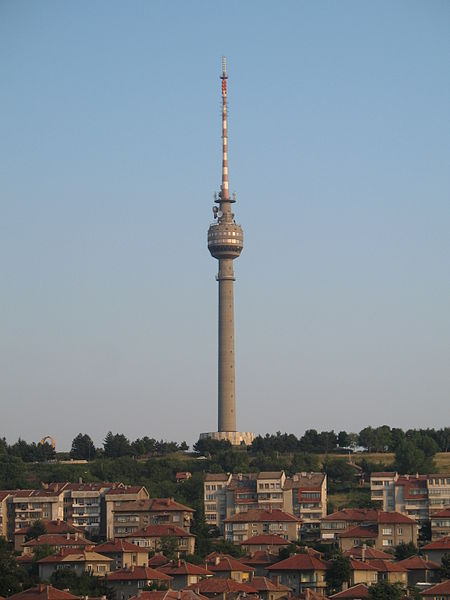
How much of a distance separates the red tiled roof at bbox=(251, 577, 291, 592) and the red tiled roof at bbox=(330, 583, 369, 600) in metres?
3.87

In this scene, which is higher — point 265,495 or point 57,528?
point 265,495

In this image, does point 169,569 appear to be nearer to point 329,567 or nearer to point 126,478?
point 329,567

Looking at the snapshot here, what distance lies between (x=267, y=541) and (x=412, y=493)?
16617 millimetres

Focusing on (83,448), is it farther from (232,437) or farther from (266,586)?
(266,586)

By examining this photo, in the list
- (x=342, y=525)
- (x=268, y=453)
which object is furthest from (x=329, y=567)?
(x=268, y=453)

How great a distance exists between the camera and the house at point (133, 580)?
9444 cm

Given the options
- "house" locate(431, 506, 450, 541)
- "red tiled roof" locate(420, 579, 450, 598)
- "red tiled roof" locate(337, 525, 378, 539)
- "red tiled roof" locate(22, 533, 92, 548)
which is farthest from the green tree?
"house" locate(431, 506, 450, 541)

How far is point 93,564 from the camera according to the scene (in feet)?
327

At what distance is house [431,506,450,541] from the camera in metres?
114

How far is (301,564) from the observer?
9838cm

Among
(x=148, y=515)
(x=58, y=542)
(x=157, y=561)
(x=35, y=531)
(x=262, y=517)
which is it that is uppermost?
(x=148, y=515)

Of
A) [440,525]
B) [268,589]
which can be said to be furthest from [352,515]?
[268,589]

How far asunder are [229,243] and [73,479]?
4188 centimetres

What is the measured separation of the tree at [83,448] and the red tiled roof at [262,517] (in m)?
38.2
